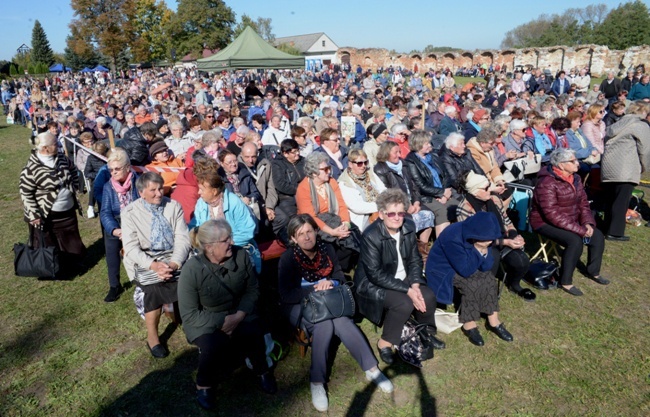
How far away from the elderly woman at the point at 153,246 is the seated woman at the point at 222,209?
0.33 meters

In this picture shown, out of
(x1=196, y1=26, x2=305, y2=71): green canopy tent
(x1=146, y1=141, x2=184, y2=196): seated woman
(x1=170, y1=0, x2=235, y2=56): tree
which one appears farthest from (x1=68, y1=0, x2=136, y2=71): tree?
(x1=146, y1=141, x2=184, y2=196): seated woman

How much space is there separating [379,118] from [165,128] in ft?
14.9

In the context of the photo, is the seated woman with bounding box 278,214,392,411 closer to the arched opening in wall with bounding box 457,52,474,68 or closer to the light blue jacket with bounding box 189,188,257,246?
the light blue jacket with bounding box 189,188,257,246

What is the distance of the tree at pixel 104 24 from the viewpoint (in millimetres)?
52219

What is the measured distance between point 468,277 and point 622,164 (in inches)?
145

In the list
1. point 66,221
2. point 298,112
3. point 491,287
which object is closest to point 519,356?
point 491,287

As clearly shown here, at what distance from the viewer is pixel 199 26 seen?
64562mm

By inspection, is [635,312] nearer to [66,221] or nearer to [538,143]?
[538,143]

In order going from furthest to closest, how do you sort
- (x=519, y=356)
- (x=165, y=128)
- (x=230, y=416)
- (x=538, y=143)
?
(x=165, y=128) → (x=538, y=143) → (x=519, y=356) → (x=230, y=416)

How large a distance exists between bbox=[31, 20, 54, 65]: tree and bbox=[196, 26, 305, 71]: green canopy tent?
68.6 m

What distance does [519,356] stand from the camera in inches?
162

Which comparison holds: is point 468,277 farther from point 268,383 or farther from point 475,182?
point 268,383

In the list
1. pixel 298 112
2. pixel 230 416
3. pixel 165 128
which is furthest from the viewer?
pixel 298 112

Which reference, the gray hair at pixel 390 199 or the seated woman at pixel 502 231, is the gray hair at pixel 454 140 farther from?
the gray hair at pixel 390 199
